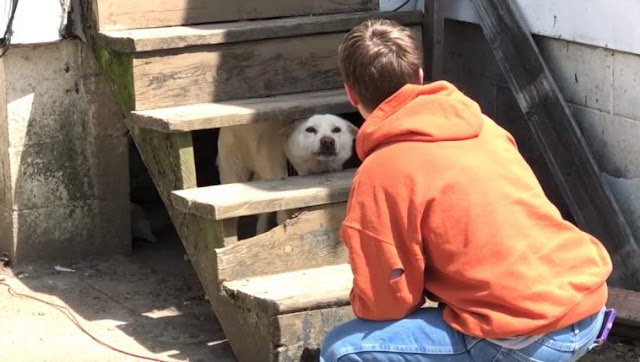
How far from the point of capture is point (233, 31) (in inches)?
178

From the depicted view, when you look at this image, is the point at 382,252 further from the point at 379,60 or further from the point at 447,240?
the point at 379,60

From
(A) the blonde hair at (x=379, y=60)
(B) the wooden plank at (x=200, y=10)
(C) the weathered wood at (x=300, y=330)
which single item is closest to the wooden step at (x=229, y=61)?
(B) the wooden plank at (x=200, y=10)

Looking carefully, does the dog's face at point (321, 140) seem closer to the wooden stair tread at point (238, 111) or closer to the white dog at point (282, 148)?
the white dog at point (282, 148)

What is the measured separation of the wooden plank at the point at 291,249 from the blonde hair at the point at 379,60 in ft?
4.54

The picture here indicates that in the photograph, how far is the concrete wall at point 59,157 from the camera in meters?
4.97

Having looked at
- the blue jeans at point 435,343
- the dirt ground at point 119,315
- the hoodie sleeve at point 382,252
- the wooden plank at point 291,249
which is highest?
the hoodie sleeve at point 382,252

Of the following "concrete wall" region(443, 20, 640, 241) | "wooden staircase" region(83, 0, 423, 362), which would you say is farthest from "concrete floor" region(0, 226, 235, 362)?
"concrete wall" region(443, 20, 640, 241)

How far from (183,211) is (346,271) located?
693mm

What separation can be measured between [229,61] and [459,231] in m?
2.26

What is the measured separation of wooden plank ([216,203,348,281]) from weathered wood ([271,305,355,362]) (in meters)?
0.39

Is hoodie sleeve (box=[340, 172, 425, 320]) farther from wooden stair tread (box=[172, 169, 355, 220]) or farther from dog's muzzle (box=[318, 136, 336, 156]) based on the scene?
dog's muzzle (box=[318, 136, 336, 156])

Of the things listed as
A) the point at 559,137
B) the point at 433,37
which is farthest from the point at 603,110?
the point at 433,37

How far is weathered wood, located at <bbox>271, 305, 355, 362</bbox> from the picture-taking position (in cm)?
361

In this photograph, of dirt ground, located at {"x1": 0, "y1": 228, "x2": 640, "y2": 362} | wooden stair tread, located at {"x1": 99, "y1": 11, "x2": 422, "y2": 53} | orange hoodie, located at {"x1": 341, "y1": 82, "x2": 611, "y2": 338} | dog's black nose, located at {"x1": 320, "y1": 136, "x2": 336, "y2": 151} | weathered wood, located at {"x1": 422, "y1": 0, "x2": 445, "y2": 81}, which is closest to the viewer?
orange hoodie, located at {"x1": 341, "y1": 82, "x2": 611, "y2": 338}
